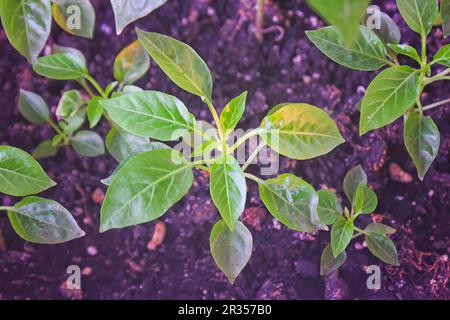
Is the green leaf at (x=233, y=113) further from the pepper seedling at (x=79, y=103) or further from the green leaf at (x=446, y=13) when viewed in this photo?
the green leaf at (x=446, y=13)

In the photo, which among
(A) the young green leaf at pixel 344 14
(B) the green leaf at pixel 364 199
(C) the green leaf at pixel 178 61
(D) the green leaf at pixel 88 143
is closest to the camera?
(A) the young green leaf at pixel 344 14

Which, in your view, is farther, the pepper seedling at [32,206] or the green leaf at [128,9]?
the pepper seedling at [32,206]

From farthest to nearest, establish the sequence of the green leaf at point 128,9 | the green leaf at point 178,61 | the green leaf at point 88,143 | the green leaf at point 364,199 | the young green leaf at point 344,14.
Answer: the green leaf at point 88,143 < the green leaf at point 364,199 < the green leaf at point 178,61 < the green leaf at point 128,9 < the young green leaf at point 344,14

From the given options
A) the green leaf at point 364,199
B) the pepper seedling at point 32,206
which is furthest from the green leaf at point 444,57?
the pepper seedling at point 32,206

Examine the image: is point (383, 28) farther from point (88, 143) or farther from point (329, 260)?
point (88, 143)

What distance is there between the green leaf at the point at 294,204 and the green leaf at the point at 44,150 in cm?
55

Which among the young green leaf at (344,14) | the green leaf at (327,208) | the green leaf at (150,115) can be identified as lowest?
the green leaf at (327,208)

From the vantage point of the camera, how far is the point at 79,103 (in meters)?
0.81

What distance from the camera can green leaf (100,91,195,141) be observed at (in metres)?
0.57

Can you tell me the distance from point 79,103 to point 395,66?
543mm

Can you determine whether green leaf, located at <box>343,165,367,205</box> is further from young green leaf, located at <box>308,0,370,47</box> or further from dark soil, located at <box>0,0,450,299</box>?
young green leaf, located at <box>308,0,370,47</box>

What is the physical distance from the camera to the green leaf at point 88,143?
3.00ft

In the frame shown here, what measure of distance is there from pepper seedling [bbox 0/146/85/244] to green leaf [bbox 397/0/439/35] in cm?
57
